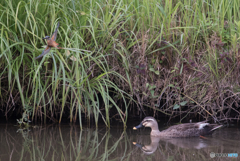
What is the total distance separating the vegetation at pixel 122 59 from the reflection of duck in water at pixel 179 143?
520 millimetres

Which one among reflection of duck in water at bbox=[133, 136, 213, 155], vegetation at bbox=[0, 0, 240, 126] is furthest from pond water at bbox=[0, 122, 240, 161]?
vegetation at bbox=[0, 0, 240, 126]

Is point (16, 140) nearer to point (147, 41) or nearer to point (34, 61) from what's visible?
point (34, 61)

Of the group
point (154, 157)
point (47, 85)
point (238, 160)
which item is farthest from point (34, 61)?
point (238, 160)

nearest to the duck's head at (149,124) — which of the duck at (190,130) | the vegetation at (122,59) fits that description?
the duck at (190,130)

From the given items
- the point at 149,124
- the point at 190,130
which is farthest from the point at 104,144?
the point at 190,130

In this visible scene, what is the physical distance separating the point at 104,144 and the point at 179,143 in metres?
0.86

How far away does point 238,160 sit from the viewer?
2.85m

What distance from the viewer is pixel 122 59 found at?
14.4 feet

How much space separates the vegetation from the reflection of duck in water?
520 millimetres

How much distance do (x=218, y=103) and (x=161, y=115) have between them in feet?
2.69

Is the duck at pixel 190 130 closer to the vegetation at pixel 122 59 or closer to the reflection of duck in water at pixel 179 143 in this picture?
the reflection of duck in water at pixel 179 143

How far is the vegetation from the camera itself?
393 centimetres

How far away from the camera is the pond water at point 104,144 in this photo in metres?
3.03

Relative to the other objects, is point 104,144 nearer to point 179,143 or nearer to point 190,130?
point 179,143
